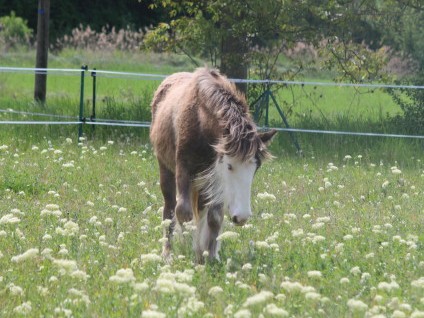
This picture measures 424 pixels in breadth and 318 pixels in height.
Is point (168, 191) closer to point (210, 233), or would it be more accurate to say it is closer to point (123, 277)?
point (210, 233)

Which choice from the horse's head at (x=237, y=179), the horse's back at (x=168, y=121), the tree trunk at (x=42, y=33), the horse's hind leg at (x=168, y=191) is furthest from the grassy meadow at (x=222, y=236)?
the tree trunk at (x=42, y=33)

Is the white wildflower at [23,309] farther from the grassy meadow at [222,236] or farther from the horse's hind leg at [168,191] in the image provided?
the horse's hind leg at [168,191]

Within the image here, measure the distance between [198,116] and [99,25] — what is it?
110 feet

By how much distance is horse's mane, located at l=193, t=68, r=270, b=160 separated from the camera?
8070 millimetres

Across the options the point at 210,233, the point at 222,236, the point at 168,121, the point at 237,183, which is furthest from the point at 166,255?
the point at 222,236

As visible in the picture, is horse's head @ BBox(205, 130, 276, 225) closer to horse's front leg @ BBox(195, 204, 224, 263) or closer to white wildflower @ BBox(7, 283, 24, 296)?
horse's front leg @ BBox(195, 204, 224, 263)

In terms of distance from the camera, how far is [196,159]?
859 cm

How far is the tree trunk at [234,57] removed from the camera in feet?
59.3

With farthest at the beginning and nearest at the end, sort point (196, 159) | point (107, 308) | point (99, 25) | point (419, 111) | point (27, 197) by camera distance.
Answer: point (99, 25) → point (419, 111) → point (27, 197) → point (196, 159) → point (107, 308)

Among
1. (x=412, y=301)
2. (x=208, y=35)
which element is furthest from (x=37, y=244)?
(x=208, y=35)

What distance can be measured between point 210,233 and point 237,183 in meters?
0.75

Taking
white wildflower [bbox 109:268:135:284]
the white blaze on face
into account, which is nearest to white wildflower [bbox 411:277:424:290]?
white wildflower [bbox 109:268:135:284]

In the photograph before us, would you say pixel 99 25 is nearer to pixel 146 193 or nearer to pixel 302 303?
pixel 146 193

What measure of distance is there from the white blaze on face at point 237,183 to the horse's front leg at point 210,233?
0.40 meters
